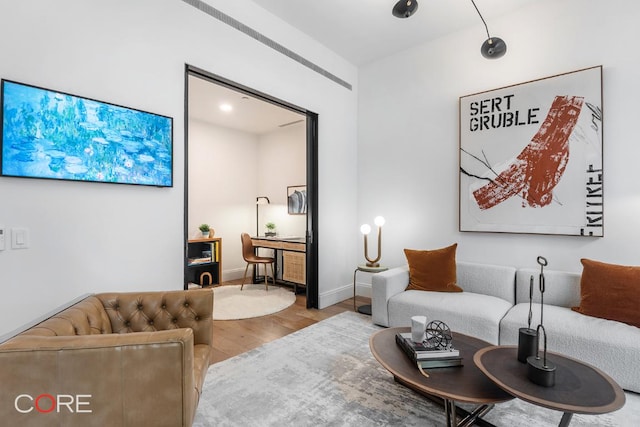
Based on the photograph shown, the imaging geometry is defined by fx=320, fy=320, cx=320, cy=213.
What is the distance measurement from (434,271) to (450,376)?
1.73 metres

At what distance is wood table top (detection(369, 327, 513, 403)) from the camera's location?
1.50 metres

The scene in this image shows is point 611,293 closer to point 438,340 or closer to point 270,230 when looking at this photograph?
point 438,340

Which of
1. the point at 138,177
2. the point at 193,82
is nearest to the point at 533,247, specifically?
the point at 138,177

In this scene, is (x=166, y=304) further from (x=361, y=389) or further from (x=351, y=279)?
(x=351, y=279)

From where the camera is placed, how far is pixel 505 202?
3340mm

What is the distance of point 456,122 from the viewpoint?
3.70 m

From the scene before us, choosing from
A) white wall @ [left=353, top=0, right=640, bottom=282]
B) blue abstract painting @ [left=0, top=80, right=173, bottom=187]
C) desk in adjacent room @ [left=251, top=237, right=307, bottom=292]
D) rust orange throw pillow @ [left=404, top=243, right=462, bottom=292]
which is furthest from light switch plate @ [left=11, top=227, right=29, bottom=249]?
white wall @ [left=353, top=0, right=640, bottom=282]

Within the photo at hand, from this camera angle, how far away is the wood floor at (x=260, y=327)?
2869 millimetres

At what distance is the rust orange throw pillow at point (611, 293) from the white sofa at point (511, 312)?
7 centimetres

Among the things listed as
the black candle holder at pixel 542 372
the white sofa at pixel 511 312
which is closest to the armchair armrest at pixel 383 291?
the white sofa at pixel 511 312

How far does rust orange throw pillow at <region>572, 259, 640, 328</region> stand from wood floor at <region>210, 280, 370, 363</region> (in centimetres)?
232

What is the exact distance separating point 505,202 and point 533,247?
1.70 feet

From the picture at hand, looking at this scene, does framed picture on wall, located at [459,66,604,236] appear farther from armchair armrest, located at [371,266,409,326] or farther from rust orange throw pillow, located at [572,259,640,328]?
armchair armrest, located at [371,266,409,326]

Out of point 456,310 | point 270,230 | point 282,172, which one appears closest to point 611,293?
point 456,310
